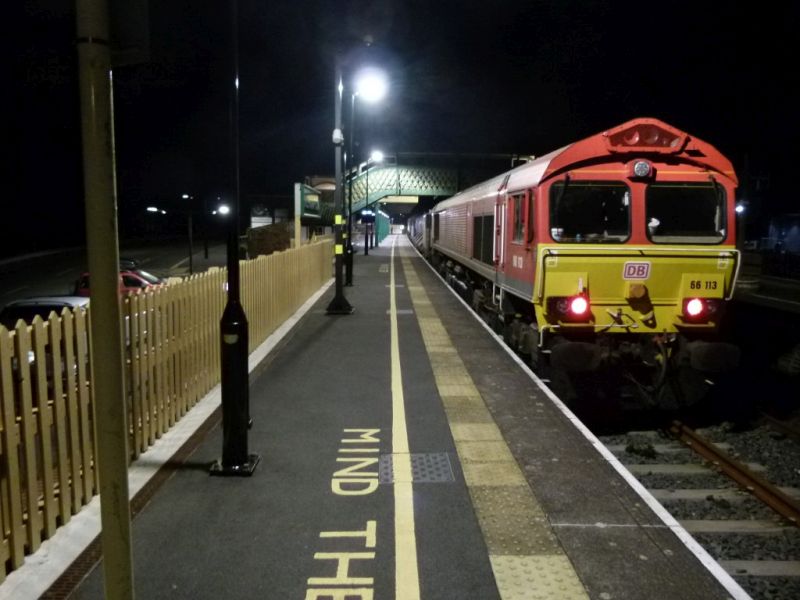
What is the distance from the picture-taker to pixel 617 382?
998 cm

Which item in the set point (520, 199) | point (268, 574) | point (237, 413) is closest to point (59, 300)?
point (237, 413)

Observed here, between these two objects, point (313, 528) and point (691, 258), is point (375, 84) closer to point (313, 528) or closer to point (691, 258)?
point (691, 258)

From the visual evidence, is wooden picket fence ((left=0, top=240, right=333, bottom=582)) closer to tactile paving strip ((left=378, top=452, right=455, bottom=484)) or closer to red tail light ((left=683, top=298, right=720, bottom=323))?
tactile paving strip ((left=378, top=452, right=455, bottom=484))

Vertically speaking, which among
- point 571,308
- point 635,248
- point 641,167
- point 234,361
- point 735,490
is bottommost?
point 735,490

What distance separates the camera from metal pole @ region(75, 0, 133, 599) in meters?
2.40

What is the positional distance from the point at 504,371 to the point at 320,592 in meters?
5.98

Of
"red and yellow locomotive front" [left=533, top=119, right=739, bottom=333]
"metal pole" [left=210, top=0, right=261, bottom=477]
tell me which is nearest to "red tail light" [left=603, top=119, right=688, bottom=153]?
"red and yellow locomotive front" [left=533, top=119, right=739, bottom=333]

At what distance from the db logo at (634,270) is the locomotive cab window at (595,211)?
0.38m

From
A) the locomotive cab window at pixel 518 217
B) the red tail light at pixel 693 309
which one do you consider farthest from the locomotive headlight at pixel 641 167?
the red tail light at pixel 693 309

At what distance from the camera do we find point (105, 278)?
8.09 feet

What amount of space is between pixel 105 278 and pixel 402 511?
3.07m

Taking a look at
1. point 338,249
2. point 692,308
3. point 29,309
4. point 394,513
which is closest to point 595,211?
point 692,308

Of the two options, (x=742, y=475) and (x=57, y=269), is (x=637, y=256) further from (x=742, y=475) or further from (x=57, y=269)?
Answer: (x=57, y=269)

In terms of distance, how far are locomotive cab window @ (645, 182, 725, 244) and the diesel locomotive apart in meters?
0.01
